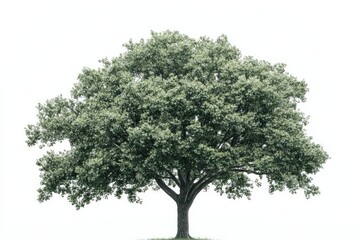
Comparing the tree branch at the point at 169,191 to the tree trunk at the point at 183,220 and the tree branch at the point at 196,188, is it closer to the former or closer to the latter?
the tree trunk at the point at 183,220

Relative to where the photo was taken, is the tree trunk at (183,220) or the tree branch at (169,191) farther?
the tree branch at (169,191)

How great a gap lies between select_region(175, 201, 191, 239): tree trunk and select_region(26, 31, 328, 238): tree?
0.08 metres

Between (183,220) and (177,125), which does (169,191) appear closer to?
(183,220)

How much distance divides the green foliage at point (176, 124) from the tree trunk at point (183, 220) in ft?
2.57

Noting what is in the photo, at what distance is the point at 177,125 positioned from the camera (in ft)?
146

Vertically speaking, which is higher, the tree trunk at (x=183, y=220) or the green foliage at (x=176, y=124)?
the green foliage at (x=176, y=124)

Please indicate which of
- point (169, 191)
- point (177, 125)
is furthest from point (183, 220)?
point (177, 125)

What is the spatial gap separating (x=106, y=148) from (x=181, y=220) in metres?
8.35

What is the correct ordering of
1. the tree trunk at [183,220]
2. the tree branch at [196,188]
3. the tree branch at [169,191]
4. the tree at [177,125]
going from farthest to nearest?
1. the tree branch at [169,191]
2. the tree branch at [196,188]
3. the tree trunk at [183,220]
4. the tree at [177,125]

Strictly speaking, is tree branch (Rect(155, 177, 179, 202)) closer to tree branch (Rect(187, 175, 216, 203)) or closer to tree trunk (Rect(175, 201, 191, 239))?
tree trunk (Rect(175, 201, 191, 239))

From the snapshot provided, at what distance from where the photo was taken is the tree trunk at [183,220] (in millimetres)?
49188

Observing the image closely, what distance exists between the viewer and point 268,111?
4662 cm

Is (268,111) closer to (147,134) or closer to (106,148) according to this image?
(147,134)

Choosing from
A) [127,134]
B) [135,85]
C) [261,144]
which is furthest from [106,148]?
[261,144]
